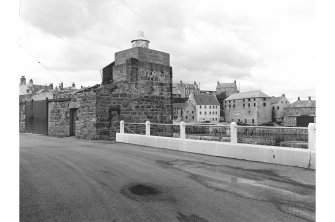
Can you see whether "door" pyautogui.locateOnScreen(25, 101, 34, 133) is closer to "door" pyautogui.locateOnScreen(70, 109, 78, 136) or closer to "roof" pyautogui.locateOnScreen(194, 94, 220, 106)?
"door" pyautogui.locateOnScreen(70, 109, 78, 136)

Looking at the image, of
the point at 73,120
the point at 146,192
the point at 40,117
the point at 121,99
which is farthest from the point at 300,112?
the point at 146,192

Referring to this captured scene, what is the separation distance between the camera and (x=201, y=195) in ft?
15.3

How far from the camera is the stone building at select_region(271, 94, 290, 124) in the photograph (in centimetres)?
9019

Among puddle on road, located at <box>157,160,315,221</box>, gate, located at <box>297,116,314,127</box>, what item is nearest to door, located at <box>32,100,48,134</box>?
puddle on road, located at <box>157,160,315,221</box>

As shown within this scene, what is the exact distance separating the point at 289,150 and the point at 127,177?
15.4 feet

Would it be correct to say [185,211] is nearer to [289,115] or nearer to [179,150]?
[179,150]

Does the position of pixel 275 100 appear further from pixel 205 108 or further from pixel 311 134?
pixel 311 134

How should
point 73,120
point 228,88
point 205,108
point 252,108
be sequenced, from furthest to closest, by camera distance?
point 228,88
point 205,108
point 252,108
point 73,120

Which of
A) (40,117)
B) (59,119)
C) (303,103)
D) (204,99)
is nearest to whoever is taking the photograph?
(59,119)

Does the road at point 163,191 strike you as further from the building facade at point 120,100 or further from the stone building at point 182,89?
the stone building at point 182,89

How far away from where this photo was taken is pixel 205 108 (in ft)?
298

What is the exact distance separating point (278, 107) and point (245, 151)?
89701 millimetres
